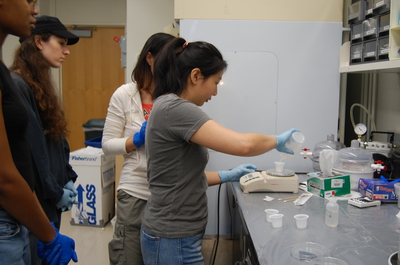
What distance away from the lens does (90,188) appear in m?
3.02

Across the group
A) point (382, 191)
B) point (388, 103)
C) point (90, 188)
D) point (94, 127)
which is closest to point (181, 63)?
point (382, 191)

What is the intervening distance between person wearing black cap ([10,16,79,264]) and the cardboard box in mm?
1465

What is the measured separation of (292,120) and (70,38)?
140 cm

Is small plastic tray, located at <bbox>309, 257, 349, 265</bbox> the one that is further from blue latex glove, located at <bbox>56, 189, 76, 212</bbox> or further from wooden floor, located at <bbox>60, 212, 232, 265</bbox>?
wooden floor, located at <bbox>60, 212, 232, 265</bbox>

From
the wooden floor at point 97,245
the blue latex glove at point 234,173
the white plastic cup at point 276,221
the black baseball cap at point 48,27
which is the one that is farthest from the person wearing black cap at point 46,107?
the wooden floor at point 97,245

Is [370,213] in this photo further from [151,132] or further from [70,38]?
[70,38]

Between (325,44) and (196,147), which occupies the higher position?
(325,44)

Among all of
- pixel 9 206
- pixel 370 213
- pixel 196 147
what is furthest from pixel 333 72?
pixel 9 206

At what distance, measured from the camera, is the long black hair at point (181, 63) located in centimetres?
115

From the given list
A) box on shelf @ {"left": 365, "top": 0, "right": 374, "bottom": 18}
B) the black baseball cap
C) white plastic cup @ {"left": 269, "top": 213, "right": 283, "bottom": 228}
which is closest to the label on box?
white plastic cup @ {"left": 269, "top": 213, "right": 283, "bottom": 228}

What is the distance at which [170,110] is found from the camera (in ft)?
3.50

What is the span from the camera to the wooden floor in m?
2.24

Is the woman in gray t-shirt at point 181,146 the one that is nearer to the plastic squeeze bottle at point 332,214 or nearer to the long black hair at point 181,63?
the long black hair at point 181,63

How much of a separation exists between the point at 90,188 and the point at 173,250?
2.10 m
